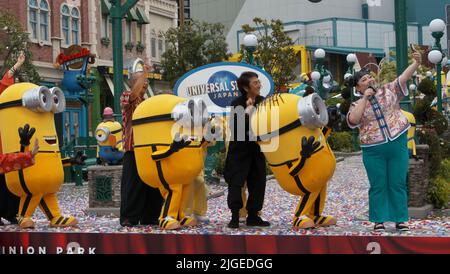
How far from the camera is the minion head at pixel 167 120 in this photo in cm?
651

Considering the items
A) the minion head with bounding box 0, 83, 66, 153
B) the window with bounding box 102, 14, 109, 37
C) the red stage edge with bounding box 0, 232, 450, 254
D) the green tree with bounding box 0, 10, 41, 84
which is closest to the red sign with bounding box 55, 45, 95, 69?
the green tree with bounding box 0, 10, 41, 84

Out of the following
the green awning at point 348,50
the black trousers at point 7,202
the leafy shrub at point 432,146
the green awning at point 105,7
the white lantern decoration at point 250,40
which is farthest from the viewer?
the green awning at point 348,50

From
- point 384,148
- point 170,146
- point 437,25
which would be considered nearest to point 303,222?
point 384,148

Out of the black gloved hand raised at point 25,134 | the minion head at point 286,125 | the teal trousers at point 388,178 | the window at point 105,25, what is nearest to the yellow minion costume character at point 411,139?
the teal trousers at point 388,178

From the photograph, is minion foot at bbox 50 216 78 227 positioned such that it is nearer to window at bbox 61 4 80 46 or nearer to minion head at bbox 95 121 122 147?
minion head at bbox 95 121 122 147

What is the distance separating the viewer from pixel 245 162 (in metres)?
6.48

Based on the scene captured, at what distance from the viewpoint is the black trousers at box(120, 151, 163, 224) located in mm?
7027

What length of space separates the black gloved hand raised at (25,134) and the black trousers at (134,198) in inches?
37.1

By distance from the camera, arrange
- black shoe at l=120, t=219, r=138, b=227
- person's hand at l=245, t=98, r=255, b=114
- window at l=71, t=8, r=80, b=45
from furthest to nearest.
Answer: window at l=71, t=8, r=80, b=45, black shoe at l=120, t=219, r=138, b=227, person's hand at l=245, t=98, r=255, b=114

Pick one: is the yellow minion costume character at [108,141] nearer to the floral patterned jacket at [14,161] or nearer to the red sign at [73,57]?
the floral patterned jacket at [14,161]

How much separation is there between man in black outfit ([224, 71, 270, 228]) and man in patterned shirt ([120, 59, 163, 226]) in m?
0.95

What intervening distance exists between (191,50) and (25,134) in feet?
90.6
